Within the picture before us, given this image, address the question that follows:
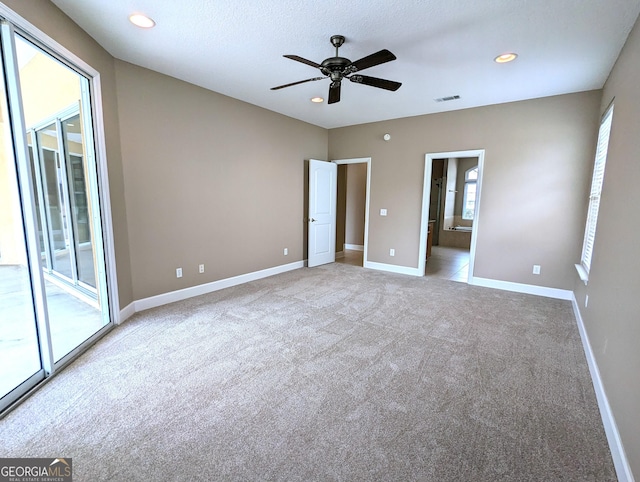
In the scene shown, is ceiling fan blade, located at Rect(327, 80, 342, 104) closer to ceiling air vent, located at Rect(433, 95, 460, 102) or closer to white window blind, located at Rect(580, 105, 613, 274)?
ceiling air vent, located at Rect(433, 95, 460, 102)

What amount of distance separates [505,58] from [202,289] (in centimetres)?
442

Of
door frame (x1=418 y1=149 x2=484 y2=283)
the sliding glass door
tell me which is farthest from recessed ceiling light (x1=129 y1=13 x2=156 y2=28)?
door frame (x1=418 y1=149 x2=484 y2=283)

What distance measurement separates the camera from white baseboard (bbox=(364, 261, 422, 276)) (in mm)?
5250

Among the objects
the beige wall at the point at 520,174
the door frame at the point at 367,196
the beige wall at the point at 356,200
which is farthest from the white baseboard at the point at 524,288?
the beige wall at the point at 356,200

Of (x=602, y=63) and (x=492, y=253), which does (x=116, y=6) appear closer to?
(x=602, y=63)

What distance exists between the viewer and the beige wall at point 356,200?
765cm

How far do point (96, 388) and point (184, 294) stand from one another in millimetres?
1827

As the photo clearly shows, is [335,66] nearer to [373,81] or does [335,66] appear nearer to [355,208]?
[373,81]

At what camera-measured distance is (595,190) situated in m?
3.34

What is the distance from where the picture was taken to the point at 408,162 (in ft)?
16.8

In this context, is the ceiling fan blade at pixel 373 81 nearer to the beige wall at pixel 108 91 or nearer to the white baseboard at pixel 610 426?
the beige wall at pixel 108 91

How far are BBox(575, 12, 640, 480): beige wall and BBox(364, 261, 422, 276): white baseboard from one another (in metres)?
2.48

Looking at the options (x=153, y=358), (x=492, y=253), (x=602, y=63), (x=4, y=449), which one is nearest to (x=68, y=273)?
(x=153, y=358)

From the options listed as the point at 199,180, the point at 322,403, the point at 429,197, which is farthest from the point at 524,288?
the point at 199,180
